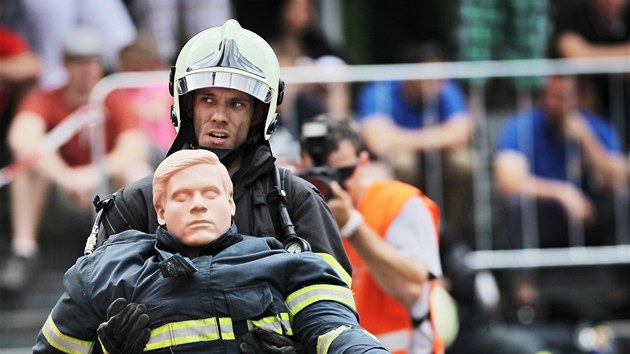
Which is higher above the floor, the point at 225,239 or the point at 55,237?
the point at 225,239

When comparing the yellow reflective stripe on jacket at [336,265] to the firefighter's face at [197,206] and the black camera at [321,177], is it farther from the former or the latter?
the black camera at [321,177]

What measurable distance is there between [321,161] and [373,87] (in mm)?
3117

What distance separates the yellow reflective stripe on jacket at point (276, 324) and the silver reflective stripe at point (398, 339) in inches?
83.7

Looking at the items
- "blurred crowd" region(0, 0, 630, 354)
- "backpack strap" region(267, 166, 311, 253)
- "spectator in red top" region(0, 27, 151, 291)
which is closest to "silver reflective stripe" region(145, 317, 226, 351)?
"backpack strap" region(267, 166, 311, 253)

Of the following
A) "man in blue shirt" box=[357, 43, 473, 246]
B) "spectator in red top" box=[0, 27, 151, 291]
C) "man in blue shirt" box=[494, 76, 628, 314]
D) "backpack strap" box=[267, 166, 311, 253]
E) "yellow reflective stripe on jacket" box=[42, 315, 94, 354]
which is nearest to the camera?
"yellow reflective stripe on jacket" box=[42, 315, 94, 354]

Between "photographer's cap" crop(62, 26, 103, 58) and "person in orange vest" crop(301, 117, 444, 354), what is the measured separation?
3.27 meters

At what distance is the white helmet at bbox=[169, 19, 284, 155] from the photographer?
4.17m

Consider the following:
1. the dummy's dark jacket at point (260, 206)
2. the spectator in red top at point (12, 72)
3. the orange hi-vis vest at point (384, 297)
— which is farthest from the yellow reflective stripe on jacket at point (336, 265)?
the spectator in red top at point (12, 72)

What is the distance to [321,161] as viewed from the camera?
19.3ft

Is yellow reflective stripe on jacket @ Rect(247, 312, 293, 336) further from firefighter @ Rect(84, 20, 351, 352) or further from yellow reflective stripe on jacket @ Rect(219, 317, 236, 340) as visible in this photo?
firefighter @ Rect(84, 20, 351, 352)

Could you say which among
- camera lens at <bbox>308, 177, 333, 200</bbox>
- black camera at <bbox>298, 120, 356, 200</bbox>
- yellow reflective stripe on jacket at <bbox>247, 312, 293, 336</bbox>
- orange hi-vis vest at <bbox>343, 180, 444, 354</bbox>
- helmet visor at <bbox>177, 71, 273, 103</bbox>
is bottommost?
orange hi-vis vest at <bbox>343, 180, 444, 354</bbox>

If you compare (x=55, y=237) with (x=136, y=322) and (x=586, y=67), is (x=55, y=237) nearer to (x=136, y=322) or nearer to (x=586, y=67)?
(x=586, y=67)

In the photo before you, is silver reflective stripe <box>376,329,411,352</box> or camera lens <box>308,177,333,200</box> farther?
silver reflective stripe <box>376,329,411,352</box>

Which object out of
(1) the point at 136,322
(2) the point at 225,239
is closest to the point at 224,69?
(2) the point at 225,239
